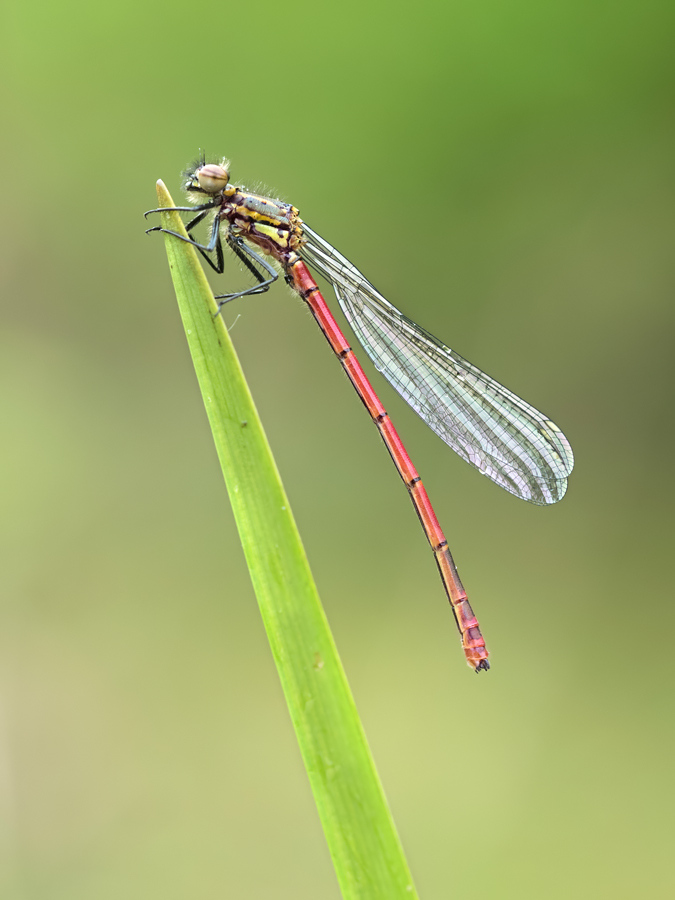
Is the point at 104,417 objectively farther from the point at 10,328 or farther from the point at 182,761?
the point at 182,761

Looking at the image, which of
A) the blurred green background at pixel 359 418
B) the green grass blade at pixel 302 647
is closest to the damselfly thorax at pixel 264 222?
the blurred green background at pixel 359 418

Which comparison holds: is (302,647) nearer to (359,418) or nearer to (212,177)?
(212,177)

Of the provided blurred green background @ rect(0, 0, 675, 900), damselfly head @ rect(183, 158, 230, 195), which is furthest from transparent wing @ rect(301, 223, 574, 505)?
blurred green background @ rect(0, 0, 675, 900)

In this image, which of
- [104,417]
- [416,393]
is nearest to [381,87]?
[416,393]

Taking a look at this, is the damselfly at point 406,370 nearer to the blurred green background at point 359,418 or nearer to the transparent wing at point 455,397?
the transparent wing at point 455,397

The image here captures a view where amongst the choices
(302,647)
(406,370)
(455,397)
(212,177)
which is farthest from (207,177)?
(302,647)

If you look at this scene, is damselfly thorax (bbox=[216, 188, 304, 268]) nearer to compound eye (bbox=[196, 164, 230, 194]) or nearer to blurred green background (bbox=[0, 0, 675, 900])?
compound eye (bbox=[196, 164, 230, 194])
